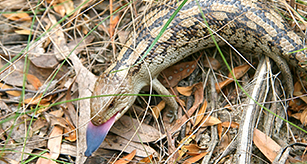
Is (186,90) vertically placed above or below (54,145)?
above

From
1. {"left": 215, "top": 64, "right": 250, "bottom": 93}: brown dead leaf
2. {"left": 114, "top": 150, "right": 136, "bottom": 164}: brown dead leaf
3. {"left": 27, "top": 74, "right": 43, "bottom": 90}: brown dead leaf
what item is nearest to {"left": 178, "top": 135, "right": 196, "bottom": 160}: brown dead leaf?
{"left": 114, "top": 150, "right": 136, "bottom": 164}: brown dead leaf

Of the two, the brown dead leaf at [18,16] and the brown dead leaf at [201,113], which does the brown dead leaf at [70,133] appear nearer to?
the brown dead leaf at [201,113]

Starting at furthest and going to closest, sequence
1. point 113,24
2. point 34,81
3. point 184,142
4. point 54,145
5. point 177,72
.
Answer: point 113,24, point 34,81, point 177,72, point 54,145, point 184,142

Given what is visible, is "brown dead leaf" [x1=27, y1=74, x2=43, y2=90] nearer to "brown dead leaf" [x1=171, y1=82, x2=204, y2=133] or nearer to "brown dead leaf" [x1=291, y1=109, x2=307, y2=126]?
"brown dead leaf" [x1=171, y1=82, x2=204, y2=133]

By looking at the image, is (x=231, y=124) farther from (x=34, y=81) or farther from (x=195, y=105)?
(x=34, y=81)

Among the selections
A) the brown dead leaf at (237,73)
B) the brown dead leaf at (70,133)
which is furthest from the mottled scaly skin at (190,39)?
the brown dead leaf at (70,133)

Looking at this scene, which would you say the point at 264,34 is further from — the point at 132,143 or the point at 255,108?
the point at 132,143

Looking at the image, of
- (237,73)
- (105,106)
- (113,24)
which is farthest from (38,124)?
(237,73)
